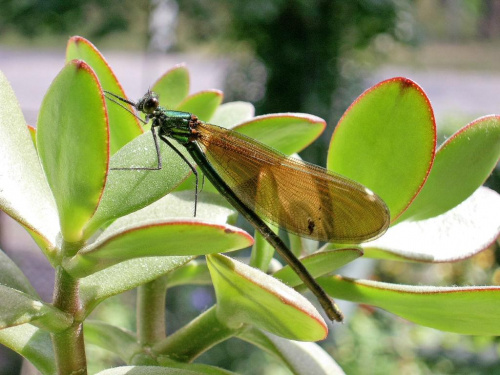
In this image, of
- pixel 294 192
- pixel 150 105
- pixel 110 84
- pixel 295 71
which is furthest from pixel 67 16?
pixel 110 84

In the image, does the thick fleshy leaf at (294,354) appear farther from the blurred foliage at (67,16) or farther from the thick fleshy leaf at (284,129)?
the blurred foliage at (67,16)

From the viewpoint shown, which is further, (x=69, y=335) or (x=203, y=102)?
A: (x=203, y=102)

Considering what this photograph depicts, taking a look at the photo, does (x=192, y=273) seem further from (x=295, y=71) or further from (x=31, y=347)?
(x=295, y=71)

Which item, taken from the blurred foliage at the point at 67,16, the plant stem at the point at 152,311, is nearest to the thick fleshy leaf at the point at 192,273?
the plant stem at the point at 152,311

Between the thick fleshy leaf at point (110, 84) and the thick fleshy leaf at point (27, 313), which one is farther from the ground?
the thick fleshy leaf at point (110, 84)

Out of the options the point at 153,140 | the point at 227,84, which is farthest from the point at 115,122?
the point at 227,84

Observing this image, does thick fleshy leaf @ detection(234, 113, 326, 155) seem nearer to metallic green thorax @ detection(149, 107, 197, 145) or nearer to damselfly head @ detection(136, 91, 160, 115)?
metallic green thorax @ detection(149, 107, 197, 145)
